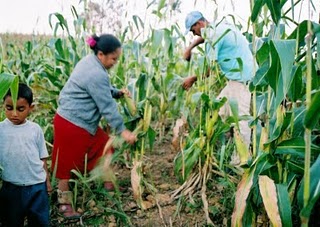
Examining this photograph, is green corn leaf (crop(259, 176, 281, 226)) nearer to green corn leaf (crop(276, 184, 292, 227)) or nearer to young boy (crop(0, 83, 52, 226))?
green corn leaf (crop(276, 184, 292, 227))

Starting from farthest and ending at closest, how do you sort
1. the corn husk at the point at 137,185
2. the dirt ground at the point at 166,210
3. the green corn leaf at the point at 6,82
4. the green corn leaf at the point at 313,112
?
the corn husk at the point at 137,185, the dirt ground at the point at 166,210, the green corn leaf at the point at 6,82, the green corn leaf at the point at 313,112

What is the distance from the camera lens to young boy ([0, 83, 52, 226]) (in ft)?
8.34

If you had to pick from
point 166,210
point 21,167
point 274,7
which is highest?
point 274,7

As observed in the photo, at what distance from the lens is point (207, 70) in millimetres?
Answer: 3311

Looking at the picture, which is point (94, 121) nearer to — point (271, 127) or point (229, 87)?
point (229, 87)

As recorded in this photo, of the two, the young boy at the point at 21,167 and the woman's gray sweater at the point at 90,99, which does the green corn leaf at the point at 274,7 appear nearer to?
the young boy at the point at 21,167

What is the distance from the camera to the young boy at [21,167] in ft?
8.34

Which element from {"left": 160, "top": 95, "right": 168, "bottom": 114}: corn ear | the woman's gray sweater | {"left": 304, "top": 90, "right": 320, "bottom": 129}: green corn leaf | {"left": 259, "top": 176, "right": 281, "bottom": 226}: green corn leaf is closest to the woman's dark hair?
the woman's gray sweater

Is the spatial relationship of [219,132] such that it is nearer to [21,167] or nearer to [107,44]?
[107,44]

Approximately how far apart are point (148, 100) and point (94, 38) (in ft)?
1.87

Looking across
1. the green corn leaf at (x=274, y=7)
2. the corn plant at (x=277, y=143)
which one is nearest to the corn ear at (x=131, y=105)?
the corn plant at (x=277, y=143)

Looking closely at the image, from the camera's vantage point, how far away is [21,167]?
258 centimetres

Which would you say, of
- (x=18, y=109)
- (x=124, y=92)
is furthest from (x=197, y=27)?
(x=18, y=109)

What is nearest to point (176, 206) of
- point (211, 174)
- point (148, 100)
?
point (211, 174)
